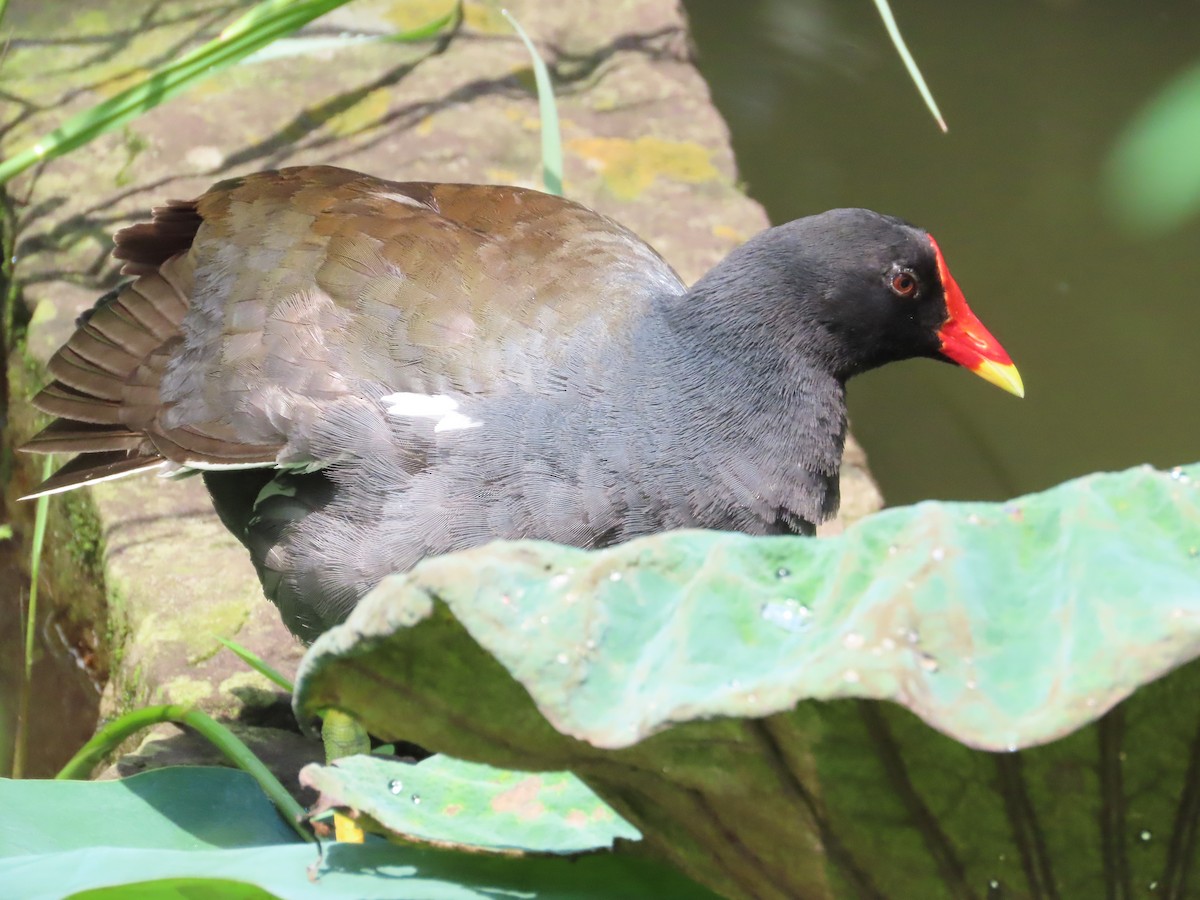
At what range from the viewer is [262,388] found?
1548 millimetres

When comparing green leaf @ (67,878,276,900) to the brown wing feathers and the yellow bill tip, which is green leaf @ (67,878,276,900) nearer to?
the brown wing feathers

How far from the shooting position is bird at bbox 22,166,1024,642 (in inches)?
55.9

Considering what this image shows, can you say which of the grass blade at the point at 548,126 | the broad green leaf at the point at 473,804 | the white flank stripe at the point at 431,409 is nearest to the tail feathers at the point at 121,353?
the white flank stripe at the point at 431,409

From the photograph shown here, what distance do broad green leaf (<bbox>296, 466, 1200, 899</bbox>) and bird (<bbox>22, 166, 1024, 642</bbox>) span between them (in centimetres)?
77

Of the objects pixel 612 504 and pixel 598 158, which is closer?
pixel 612 504

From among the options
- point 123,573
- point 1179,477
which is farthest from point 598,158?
point 1179,477

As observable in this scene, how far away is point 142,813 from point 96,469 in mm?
917

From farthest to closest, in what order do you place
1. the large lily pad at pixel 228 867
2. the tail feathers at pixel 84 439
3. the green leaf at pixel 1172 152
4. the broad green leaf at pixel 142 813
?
1. the tail feathers at pixel 84 439
2. the green leaf at pixel 1172 152
3. the broad green leaf at pixel 142 813
4. the large lily pad at pixel 228 867

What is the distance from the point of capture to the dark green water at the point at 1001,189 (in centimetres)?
289

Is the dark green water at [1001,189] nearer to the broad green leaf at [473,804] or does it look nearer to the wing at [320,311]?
the wing at [320,311]

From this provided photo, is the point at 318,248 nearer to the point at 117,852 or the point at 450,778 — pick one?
the point at 450,778

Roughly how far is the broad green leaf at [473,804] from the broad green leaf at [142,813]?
13 centimetres

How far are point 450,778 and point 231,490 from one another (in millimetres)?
953

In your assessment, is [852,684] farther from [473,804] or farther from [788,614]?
[473,804]
